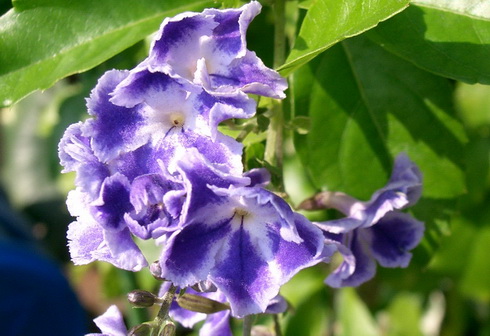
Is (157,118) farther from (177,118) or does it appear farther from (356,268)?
(356,268)

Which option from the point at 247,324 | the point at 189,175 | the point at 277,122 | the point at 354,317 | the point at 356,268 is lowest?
the point at 354,317

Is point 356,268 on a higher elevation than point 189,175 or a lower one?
lower

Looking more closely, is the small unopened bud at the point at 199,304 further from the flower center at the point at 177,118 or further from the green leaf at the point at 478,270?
the green leaf at the point at 478,270

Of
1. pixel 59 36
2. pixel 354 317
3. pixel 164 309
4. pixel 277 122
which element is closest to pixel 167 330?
pixel 164 309

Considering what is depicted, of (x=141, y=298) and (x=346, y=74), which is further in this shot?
(x=346, y=74)

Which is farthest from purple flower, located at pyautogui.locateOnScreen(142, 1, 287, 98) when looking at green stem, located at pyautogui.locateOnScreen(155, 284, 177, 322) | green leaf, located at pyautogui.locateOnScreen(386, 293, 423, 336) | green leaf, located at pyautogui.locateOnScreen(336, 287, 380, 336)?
green leaf, located at pyautogui.locateOnScreen(386, 293, 423, 336)

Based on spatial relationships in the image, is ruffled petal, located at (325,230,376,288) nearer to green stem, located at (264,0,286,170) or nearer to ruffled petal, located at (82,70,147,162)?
green stem, located at (264,0,286,170)

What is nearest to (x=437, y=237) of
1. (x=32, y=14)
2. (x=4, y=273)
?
(x=32, y=14)

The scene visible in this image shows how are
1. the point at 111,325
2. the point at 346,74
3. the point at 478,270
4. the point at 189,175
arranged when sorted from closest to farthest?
the point at 189,175 → the point at 111,325 → the point at 346,74 → the point at 478,270
